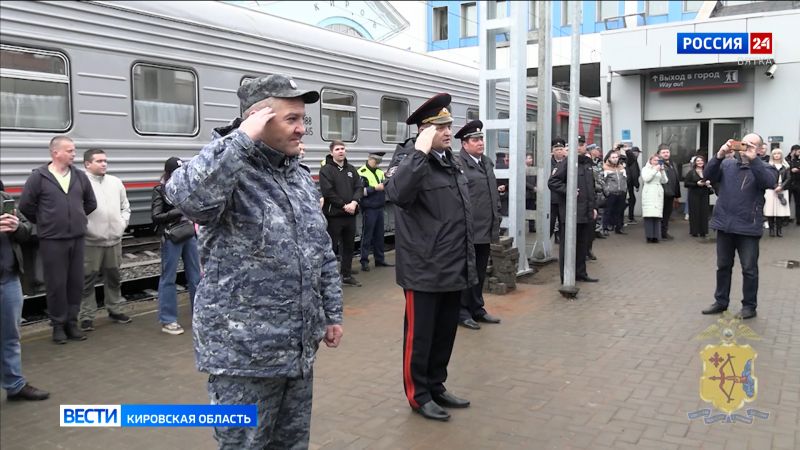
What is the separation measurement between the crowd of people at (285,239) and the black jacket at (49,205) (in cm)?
1

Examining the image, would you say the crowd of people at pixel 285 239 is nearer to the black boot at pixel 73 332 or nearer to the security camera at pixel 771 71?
the black boot at pixel 73 332

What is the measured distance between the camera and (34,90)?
6.49 meters

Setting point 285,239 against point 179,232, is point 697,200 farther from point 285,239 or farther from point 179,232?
point 285,239

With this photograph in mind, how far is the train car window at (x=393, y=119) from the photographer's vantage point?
36.1ft

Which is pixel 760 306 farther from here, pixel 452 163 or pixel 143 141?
pixel 143 141

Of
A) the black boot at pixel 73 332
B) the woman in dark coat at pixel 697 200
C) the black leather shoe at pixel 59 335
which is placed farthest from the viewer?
the woman in dark coat at pixel 697 200

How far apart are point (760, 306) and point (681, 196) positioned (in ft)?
22.6

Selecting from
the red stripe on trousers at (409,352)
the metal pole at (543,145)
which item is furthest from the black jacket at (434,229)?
the metal pole at (543,145)

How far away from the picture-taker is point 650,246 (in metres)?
11.8

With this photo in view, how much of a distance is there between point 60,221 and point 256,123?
167 inches

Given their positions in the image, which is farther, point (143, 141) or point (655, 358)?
point (143, 141)

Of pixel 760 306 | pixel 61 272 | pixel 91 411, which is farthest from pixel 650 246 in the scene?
pixel 91 411

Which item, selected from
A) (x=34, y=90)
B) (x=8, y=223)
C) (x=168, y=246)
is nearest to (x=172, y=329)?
(x=168, y=246)

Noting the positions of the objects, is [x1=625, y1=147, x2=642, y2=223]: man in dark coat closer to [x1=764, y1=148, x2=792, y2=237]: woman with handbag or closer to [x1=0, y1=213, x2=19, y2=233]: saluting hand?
[x1=764, y1=148, x2=792, y2=237]: woman with handbag
